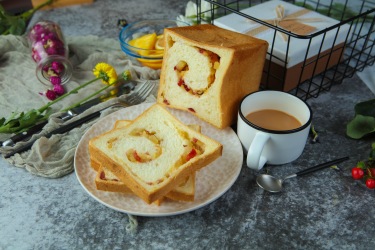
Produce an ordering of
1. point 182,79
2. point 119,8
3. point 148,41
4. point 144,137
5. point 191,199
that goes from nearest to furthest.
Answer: point 191,199 → point 144,137 → point 182,79 → point 148,41 → point 119,8

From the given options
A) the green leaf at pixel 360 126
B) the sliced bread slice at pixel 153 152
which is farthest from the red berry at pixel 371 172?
the sliced bread slice at pixel 153 152

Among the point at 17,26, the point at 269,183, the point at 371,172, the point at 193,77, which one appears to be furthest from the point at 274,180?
the point at 17,26

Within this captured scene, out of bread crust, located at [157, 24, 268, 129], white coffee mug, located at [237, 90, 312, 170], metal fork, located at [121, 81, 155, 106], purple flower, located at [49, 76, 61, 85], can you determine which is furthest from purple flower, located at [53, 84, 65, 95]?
white coffee mug, located at [237, 90, 312, 170]

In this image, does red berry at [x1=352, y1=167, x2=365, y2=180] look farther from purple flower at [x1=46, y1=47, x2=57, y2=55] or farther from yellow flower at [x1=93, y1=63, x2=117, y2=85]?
purple flower at [x1=46, y1=47, x2=57, y2=55]

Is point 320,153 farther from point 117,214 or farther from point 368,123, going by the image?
point 117,214

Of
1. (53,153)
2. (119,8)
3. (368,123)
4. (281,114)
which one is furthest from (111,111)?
(119,8)

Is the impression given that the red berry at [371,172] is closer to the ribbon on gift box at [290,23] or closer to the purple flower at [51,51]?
the ribbon on gift box at [290,23]

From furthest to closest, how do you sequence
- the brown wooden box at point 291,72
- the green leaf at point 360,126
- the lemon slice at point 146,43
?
1. the lemon slice at point 146,43
2. the brown wooden box at point 291,72
3. the green leaf at point 360,126
